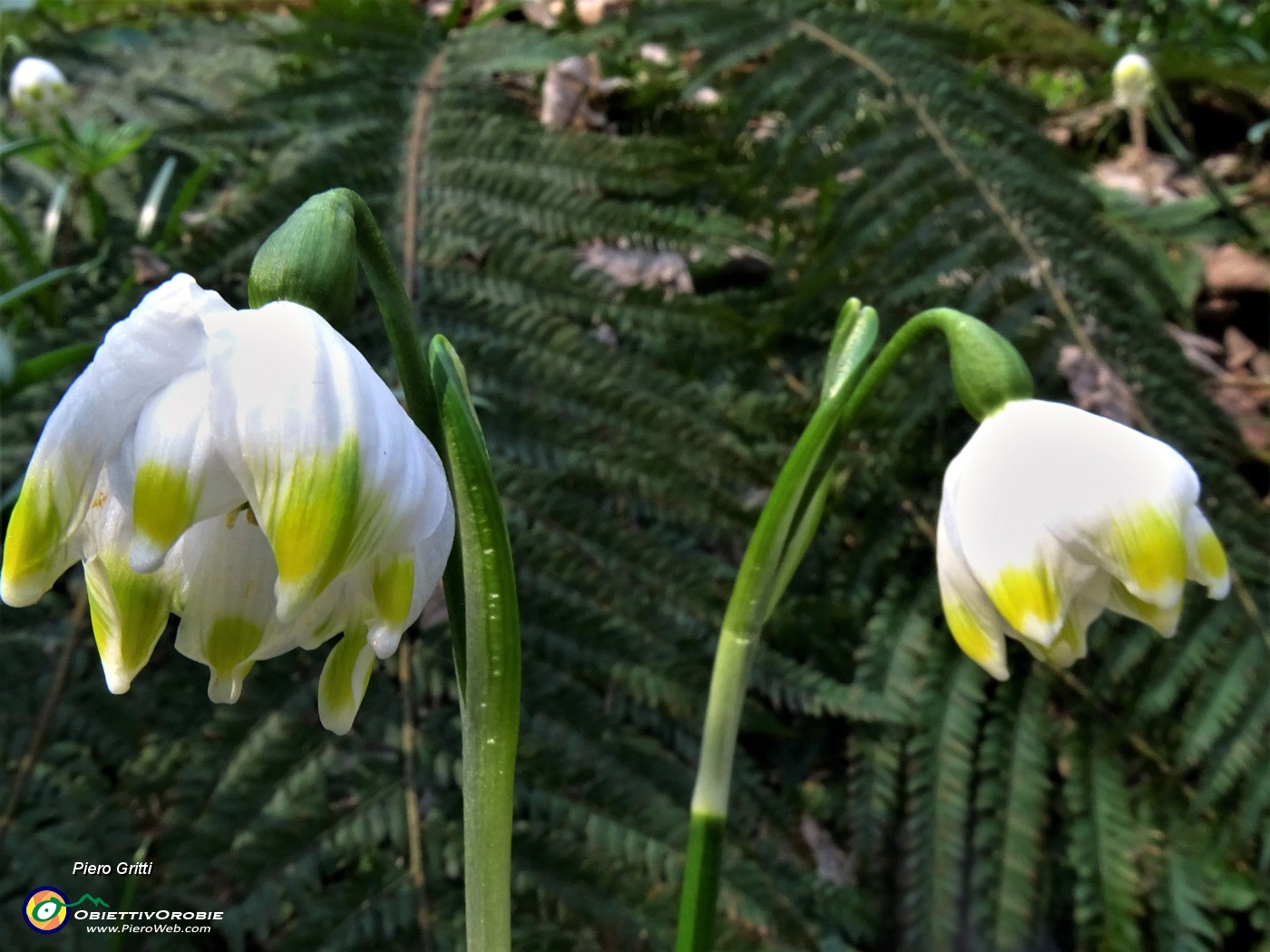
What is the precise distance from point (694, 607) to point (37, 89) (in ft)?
4.59

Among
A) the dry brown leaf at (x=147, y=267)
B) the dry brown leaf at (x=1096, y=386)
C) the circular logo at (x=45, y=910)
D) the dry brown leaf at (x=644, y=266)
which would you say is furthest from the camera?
the dry brown leaf at (x=644, y=266)

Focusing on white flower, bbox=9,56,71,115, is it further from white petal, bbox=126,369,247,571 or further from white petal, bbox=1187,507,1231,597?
white petal, bbox=1187,507,1231,597

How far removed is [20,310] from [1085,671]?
5.37 feet

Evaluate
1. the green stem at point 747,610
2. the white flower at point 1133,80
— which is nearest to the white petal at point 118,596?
the green stem at point 747,610

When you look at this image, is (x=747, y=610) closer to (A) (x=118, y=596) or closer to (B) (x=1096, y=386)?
(A) (x=118, y=596)

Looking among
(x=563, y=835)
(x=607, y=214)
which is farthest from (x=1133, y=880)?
(x=607, y=214)

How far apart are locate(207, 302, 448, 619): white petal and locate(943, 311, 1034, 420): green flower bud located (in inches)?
14.3

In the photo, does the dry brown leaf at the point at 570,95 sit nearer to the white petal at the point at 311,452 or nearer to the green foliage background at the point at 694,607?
the green foliage background at the point at 694,607

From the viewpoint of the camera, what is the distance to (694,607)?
1010mm

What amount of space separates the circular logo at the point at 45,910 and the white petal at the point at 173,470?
2.24 feet

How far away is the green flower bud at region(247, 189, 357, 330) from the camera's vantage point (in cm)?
38

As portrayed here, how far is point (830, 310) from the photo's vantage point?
4.35ft

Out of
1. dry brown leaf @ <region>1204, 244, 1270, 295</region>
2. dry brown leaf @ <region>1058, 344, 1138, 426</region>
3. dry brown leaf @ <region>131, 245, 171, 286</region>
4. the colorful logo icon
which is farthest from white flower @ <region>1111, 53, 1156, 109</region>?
the colorful logo icon

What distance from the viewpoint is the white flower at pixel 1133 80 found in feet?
6.15
